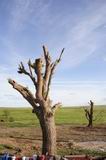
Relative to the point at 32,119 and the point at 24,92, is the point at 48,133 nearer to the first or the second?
the point at 24,92

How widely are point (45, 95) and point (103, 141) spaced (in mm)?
10982

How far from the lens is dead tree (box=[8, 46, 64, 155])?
837 inches

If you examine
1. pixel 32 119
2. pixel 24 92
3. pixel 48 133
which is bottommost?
pixel 48 133

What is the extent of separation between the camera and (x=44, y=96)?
2173 centimetres

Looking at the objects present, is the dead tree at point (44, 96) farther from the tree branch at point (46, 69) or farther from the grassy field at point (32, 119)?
the grassy field at point (32, 119)

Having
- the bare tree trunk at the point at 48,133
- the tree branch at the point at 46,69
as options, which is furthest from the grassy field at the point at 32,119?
the tree branch at the point at 46,69

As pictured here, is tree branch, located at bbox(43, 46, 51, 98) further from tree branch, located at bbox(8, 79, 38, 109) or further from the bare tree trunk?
the bare tree trunk

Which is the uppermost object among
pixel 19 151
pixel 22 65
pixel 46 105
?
pixel 22 65

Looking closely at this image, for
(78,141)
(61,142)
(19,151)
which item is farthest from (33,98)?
(78,141)

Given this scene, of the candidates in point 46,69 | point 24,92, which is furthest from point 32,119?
point 24,92

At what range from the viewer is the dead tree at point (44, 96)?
21.2m

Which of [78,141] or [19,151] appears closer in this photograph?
[19,151]

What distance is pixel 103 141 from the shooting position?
3139cm

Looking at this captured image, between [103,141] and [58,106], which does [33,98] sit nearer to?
[58,106]
